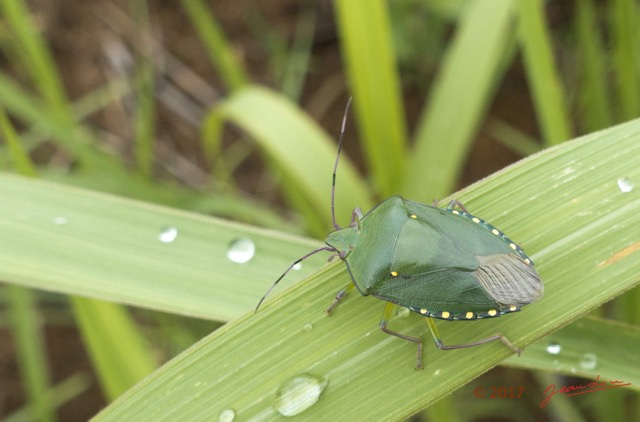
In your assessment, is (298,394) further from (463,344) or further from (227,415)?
(463,344)

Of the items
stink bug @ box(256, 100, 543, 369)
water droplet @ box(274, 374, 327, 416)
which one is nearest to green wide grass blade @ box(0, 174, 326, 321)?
stink bug @ box(256, 100, 543, 369)

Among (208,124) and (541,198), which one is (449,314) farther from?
(208,124)

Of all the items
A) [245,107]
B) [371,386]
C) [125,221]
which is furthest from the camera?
[245,107]

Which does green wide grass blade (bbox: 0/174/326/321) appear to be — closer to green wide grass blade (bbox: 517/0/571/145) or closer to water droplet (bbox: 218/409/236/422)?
water droplet (bbox: 218/409/236/422)

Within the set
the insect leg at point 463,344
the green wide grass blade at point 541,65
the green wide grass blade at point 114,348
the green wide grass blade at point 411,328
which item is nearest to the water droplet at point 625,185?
the green wide grass blade at point 411,328

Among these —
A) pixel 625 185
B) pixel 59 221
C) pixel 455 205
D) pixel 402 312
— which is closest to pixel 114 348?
pixel 59 221

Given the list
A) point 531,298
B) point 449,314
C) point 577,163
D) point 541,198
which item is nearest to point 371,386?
point 449,314

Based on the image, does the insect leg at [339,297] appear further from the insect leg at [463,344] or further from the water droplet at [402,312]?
the insect leg at [463,344]
